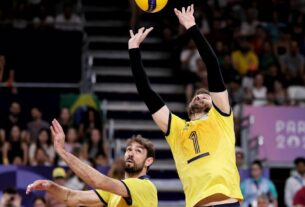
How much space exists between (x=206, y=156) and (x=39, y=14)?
13.7 meters

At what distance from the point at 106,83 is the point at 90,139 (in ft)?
14.1

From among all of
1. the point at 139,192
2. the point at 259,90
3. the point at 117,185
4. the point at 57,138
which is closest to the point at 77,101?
the point at 259,90

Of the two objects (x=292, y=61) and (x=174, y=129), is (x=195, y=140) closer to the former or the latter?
(x=174, y=129)

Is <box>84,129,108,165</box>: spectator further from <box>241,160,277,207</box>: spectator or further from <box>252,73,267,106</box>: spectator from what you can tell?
<box>252,73,267,106</box>: spectator

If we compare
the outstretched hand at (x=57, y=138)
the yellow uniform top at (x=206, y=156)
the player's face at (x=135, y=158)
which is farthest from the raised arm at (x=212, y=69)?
the outstretched hand at (x=57, y=138)

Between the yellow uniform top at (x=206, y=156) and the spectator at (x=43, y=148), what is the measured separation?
8612mm

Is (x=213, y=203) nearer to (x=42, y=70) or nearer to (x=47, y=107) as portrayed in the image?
(x=47, y=107)

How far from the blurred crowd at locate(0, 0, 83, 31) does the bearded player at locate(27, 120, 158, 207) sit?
1233 centimetres

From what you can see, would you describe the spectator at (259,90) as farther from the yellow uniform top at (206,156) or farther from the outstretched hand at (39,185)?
the outstretched hand at (39,185)

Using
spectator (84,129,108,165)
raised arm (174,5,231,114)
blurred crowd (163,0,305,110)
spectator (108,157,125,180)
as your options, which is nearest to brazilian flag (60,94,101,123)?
spectator (84,129,108,165)

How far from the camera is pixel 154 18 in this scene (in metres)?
22.2

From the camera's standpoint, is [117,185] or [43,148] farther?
[43,148]

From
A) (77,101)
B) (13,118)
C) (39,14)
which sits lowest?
(13,118)

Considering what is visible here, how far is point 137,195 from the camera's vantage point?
7.55 m
